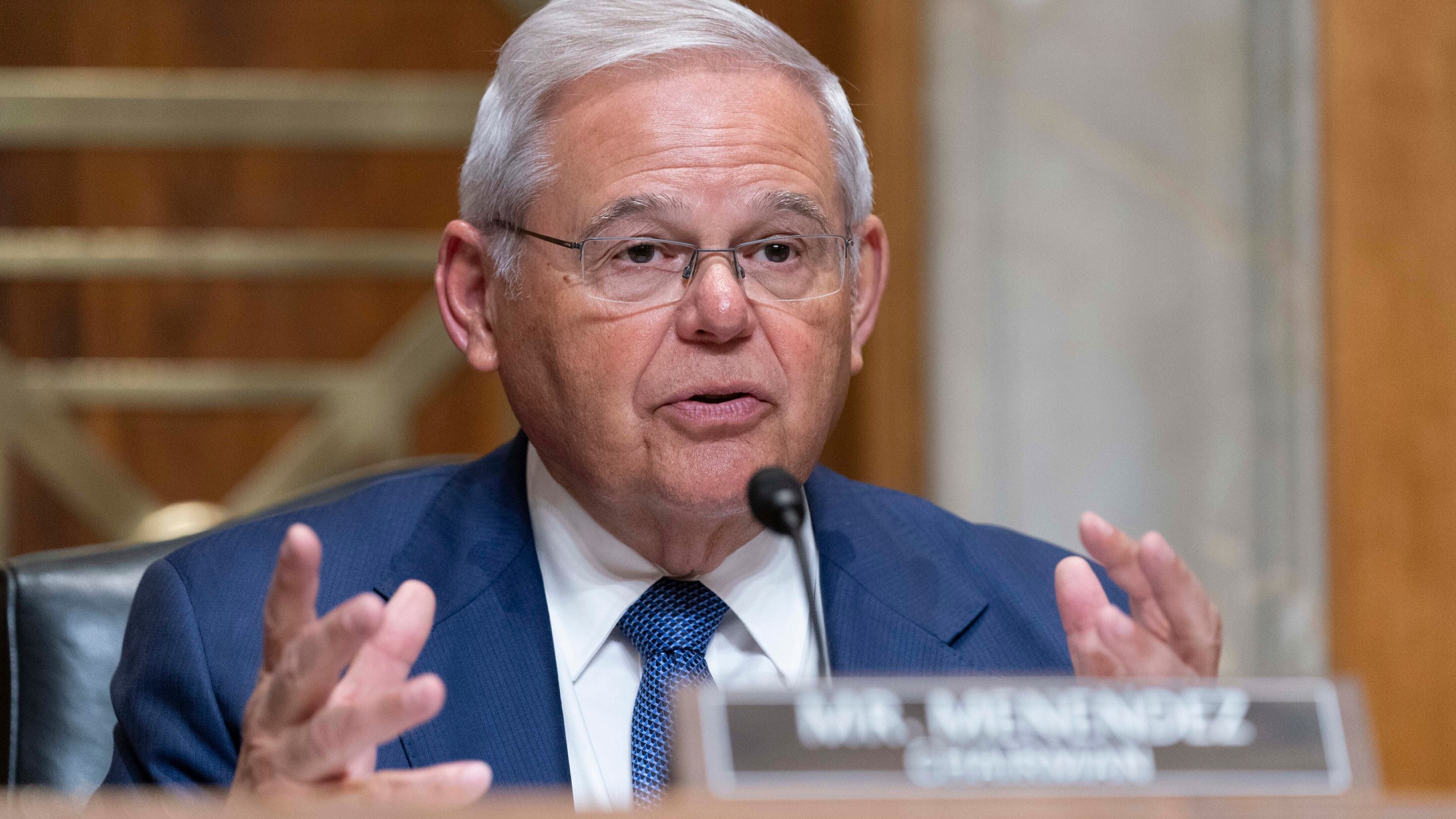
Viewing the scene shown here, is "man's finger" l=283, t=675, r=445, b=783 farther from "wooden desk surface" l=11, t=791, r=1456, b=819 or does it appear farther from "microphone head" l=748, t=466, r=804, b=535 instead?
"microphone head" l=748, t=466, r=804, b=535

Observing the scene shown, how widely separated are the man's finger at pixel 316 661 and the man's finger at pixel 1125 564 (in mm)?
518

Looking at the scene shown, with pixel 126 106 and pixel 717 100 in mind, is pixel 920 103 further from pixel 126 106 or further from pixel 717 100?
pixel 126 106

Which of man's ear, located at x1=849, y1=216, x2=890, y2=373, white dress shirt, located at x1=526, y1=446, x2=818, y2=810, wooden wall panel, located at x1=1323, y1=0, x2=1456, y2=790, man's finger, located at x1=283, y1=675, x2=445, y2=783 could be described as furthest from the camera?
wooden wall panel, located at x1=1323, y1=0, x2=1456, y2=790

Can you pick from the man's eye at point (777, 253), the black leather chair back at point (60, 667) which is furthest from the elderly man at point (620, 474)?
the black leather chair back at point (60, 667)

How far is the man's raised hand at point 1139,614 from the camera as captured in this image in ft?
3.41

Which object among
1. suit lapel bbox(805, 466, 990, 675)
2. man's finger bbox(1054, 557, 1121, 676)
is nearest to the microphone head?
man's finger bbox(1054, 557, 1121, 676)

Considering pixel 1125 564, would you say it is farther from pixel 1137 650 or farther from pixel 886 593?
pixel 886 593

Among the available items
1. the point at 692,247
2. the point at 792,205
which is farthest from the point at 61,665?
the point at 792,205

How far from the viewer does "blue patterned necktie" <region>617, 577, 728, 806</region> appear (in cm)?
130

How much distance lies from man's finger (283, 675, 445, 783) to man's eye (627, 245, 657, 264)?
1.94 ft

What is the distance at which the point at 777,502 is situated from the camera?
106 centimetres

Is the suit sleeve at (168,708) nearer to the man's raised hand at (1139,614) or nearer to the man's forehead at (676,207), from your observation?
the man's forehead at (676,207)

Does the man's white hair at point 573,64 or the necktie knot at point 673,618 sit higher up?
the man's white hair at point 573,64

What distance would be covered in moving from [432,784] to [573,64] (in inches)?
31.4
